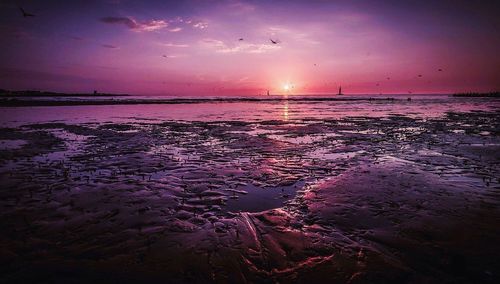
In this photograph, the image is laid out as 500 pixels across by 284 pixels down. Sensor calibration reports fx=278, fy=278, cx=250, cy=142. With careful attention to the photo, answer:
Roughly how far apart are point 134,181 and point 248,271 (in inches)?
250

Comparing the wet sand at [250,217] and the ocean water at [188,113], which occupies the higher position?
the ocean water at [188,113]

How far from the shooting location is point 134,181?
31.5 feet

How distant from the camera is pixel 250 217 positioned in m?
6.80

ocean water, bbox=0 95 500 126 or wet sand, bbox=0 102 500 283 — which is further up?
ocean water, bbox=0 95 500 126

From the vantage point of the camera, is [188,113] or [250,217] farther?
[188,113]

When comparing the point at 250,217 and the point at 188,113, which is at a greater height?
the point at 188,113

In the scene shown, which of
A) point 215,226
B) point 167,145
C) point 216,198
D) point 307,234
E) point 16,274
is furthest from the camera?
point 167,145

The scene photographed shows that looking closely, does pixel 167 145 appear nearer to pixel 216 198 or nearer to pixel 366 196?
pixel 216 198

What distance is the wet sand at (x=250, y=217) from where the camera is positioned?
187 inches

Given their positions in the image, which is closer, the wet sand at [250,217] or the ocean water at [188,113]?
the wet sand at [250,217]

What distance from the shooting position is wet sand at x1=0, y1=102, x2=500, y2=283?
15.6ft

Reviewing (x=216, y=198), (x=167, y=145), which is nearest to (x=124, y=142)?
(x=167, y=145)

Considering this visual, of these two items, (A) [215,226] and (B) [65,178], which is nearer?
(A) [215,226]

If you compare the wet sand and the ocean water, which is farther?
the ocean water
